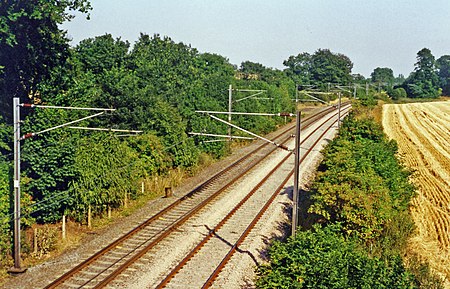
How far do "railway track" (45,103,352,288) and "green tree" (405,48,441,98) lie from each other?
8869cm

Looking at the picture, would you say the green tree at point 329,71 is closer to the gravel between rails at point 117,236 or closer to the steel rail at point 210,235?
the steel rail at point 210,235

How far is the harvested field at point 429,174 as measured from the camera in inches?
804

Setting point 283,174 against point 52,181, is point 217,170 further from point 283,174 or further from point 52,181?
point 52,181

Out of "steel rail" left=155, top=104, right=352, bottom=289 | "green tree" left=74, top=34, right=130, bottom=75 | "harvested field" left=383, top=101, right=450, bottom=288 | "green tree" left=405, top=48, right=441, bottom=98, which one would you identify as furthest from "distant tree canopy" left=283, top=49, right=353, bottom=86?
"steel rail" left=155, top=104, right=352, bottom=289

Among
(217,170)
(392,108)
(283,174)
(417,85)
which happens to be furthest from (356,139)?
(417,85)

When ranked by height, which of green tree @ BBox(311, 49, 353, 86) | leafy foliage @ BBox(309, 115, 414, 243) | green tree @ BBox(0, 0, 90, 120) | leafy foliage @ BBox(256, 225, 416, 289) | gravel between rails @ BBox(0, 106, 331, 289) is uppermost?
green tree @ BBox(311, 49, 353, 86)

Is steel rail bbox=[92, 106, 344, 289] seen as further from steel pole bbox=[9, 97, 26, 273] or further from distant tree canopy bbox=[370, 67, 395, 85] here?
distant tree canopy bbox=[370, 67, 395, 85]

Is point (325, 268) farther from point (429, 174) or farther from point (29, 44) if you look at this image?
point (429, 174)

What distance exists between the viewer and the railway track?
17516mm

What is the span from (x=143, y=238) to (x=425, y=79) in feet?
355

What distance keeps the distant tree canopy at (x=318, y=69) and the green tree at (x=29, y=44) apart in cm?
7880

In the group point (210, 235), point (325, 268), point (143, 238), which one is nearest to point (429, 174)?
point (210, 235)

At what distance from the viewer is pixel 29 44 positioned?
88.7 feet

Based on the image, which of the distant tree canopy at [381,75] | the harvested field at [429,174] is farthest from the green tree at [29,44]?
the distant tree canopy at [381,75]
